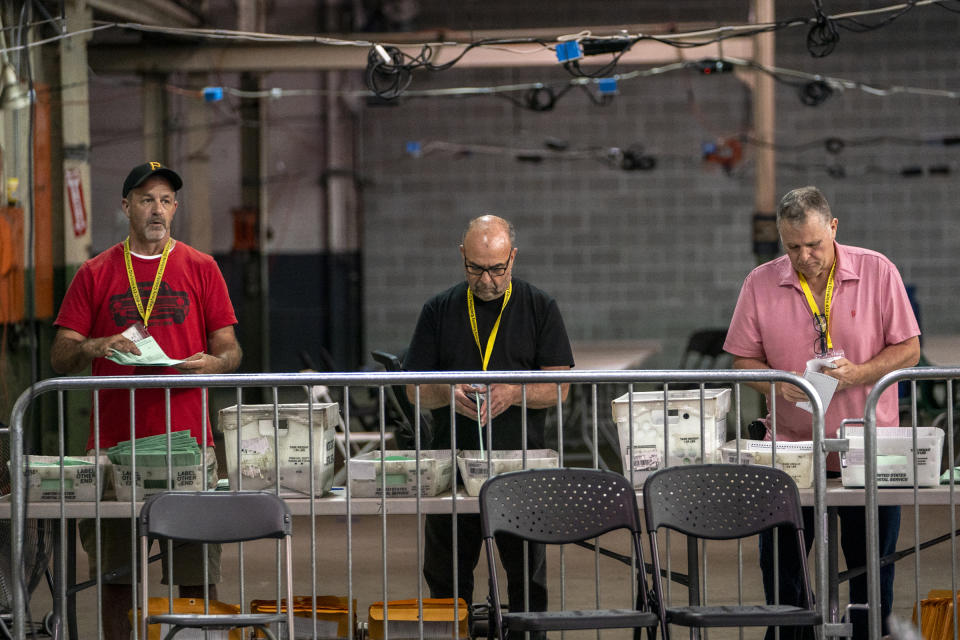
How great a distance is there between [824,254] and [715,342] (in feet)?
17.1

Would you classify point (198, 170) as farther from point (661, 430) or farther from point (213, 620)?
point (213, 620)

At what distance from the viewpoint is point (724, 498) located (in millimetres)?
3180

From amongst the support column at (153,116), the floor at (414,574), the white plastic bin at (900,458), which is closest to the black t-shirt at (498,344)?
the white plastic bin at (900,458)

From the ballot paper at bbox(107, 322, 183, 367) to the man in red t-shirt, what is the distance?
69 millimetres

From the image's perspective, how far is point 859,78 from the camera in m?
11.2

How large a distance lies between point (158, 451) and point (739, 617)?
1.59 metres

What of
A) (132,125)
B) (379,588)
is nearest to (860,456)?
(379,588)

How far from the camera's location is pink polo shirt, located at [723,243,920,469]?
3.48 metres

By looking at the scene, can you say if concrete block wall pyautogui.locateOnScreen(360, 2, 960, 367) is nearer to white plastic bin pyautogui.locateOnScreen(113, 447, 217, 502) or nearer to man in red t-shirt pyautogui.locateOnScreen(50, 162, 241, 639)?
man in red t-shirt pyautogui.locateOnScreen(50, 162, 241, 639)

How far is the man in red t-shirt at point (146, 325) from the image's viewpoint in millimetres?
3516

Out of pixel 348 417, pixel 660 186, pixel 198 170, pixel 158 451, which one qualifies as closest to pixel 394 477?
pixel 348 417

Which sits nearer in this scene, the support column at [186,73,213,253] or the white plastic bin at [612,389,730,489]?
the white plastic bin at [612,389,730,489]

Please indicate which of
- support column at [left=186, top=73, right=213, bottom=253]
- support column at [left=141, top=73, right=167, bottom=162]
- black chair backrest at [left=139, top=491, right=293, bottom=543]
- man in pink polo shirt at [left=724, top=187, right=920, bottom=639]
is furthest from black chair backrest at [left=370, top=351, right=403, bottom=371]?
support column at [left=186, top=73, right=213, bottom=253]

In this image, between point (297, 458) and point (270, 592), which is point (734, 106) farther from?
point (297, 458)
